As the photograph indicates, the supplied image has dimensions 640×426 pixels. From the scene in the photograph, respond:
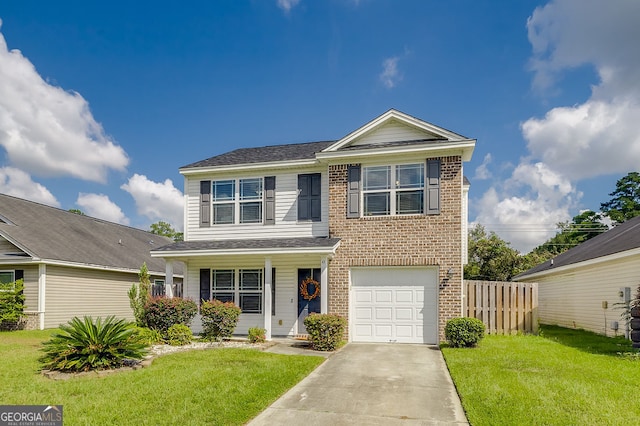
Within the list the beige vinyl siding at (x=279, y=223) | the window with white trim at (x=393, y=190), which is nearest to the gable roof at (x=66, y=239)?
the beige vinyl siding at (x=279, y=223)

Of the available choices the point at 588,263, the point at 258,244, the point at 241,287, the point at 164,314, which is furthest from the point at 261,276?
the point at 588,263

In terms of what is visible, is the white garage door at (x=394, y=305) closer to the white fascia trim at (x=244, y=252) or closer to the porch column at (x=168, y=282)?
the white fascia trim at (x=244, y=252)

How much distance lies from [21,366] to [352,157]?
32.3 ft

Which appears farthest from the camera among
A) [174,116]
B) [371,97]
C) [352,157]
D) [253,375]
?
[174,116]

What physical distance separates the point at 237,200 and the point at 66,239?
1062cm

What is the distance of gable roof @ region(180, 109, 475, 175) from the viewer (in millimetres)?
12352

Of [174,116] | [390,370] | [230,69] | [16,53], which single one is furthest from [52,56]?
[390,370]

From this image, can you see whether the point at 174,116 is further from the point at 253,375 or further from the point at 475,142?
the point at 253,375

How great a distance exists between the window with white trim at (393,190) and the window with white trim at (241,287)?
4606 millimetres

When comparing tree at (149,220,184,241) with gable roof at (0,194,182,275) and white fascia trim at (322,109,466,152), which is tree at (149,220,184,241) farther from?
white fascia trim at (322,109,466,152)

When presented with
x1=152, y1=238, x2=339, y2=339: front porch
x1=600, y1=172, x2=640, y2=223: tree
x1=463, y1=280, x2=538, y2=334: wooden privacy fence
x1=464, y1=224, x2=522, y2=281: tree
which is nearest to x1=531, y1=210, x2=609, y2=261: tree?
x1=600, y1=172, x2=640, y2=223: tree

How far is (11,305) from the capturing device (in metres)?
16.4

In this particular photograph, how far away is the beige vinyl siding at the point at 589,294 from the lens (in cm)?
1334

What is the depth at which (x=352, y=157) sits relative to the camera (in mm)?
13086
